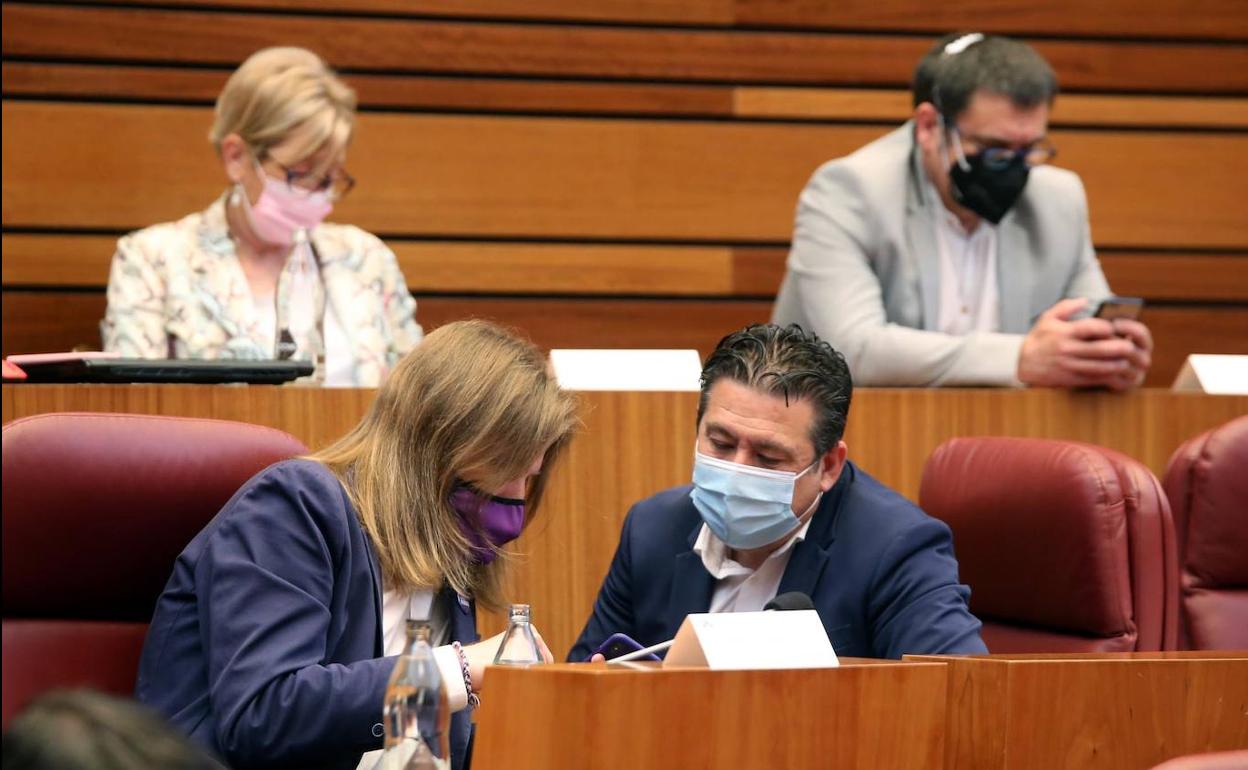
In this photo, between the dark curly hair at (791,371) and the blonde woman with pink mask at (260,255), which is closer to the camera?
the dark curly hair at (791,371)

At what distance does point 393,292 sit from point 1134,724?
6.84 feet

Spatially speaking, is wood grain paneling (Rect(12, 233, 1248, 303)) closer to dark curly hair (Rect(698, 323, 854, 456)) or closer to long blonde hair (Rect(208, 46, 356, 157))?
long blonde hair (Rect(208, 46, 356, 157))

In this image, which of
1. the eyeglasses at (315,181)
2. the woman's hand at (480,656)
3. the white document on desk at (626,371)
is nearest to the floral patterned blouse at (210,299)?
the eyeglasses at (315,181)

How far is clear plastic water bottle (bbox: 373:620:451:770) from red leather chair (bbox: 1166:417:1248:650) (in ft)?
4.22

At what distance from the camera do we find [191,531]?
2.04 m

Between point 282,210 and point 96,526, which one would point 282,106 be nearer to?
point 282,210

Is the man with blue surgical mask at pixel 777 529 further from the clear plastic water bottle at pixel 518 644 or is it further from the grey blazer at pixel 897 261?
the grey blazer at pixel 897 261

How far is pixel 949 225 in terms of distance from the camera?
11.6ft

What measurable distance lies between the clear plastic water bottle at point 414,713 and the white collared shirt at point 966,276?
81.1 inches

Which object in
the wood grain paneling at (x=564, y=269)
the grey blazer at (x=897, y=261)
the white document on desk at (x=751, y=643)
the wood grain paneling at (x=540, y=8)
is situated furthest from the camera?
the wood grain paneling at (x=564, y=269)

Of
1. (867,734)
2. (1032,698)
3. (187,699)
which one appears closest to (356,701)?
(187,699)

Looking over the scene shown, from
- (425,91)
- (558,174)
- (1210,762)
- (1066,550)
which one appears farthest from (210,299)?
(1210,762)

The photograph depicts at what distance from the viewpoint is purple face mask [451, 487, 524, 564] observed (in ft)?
7.07

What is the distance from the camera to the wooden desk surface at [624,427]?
262cm
